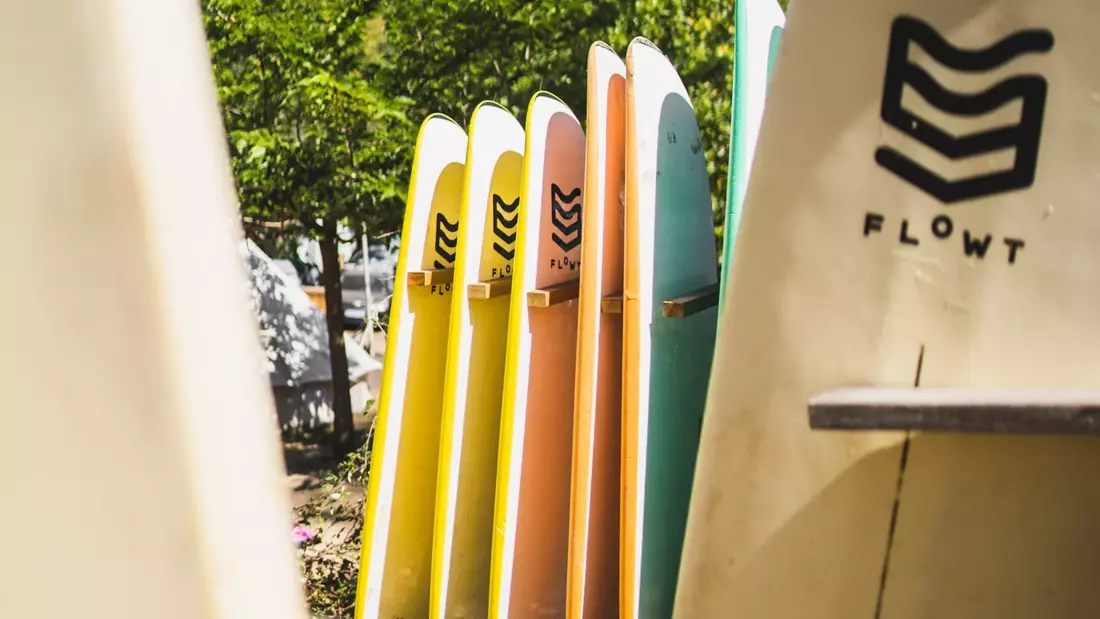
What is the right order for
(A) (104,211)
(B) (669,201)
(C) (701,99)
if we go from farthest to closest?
(C) (701,99), (B) (669,201), (A) (104,211)

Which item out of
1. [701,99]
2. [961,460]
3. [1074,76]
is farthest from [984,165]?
[701,99]

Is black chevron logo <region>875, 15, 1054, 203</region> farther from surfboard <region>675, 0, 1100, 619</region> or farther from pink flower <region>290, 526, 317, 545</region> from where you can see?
pink flower <region>290, 526, 317, 545</region>

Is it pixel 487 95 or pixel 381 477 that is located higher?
pixel 487 95

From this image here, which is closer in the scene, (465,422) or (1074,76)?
(1074,76)

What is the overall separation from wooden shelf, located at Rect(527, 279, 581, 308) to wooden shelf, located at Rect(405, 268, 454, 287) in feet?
A: 1.28

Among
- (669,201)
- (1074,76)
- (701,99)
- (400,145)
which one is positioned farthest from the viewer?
(400,145)

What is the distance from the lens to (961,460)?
1.18 metres

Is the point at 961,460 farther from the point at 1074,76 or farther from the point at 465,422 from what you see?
the point at 465,422

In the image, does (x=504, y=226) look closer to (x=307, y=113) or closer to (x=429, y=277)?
(x=429, y=277)

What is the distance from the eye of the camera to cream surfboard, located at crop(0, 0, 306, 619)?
21.4 inches

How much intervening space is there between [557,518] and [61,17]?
2.04 meters

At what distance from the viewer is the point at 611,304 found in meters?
2.07

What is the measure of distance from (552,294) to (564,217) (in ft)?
1.01

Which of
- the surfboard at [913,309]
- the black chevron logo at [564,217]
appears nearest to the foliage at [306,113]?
the black chevron logo at [564,217]
